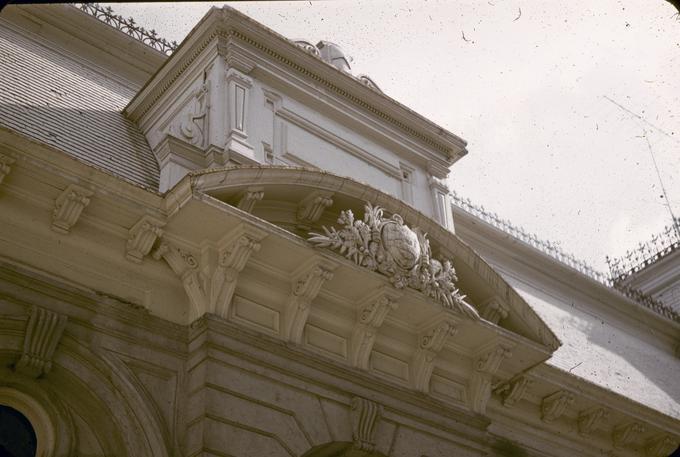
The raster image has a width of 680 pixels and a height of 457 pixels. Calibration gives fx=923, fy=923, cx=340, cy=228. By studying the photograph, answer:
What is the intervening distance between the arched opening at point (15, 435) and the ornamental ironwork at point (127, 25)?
7.75 metres

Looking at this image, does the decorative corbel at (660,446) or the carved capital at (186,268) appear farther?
the decorative corbel at (660,446)

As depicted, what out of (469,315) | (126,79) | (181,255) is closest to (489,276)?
(469,315)

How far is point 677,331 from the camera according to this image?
21.0 meters

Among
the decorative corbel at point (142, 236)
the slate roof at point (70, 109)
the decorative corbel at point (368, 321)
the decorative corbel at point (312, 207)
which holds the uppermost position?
the slate roof at point (70, 109)

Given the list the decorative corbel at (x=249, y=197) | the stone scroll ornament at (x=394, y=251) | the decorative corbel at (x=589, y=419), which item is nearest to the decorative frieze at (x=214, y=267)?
the decorative corbel at (x=249, y=197)

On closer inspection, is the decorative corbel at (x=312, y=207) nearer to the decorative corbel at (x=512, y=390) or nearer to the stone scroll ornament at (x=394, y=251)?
the stone scroll ornament at (x=394, y=251)

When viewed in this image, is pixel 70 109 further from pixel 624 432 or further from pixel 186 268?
pixel 624 432

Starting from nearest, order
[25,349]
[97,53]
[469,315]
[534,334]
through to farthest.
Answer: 1. [25,349]
2. [469,315]
3. [534,334]
4. [97,53]

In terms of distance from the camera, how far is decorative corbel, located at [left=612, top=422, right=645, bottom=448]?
14859 millimetres

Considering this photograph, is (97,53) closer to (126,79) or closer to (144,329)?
(126,79)

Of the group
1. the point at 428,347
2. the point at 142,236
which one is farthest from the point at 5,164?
the point at 428,347

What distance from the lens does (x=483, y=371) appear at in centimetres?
1268

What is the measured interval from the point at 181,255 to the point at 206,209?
81cm

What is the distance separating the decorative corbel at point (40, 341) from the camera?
9133mm
